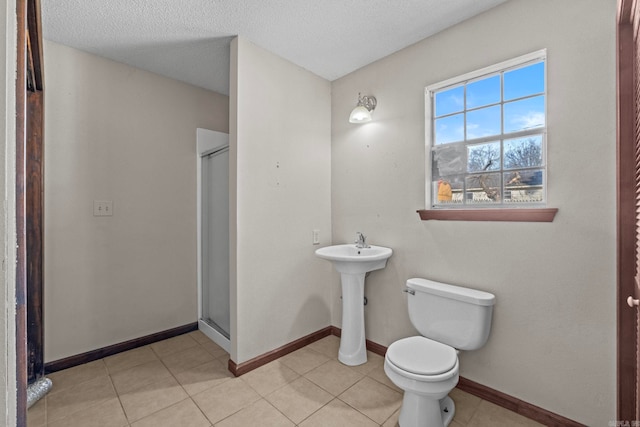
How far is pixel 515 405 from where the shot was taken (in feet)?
5.36

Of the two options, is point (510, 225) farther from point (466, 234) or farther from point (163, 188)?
point (163, 188)

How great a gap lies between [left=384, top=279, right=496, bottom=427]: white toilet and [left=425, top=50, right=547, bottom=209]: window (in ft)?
1.97

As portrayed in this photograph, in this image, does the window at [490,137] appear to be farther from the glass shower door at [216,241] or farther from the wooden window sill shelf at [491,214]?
the glass shower door at [216,241]

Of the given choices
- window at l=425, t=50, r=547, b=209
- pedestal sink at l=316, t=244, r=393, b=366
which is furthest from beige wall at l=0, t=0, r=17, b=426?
window at l=425, t=50, r=547, b=209

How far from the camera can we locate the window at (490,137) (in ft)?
5.34

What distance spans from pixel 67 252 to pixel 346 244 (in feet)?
6.97

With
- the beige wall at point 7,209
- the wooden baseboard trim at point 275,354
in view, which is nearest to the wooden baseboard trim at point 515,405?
the wooden baseboard trim at point 275,354

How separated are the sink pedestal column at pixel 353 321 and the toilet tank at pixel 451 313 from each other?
419 mm

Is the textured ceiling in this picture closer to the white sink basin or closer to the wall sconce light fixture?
the wall sconce light fixture

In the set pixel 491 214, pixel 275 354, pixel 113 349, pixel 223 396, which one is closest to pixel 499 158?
pixel 491 214

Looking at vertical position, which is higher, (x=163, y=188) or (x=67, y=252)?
(x=163, y=188)

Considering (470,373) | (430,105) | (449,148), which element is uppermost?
(430,105)

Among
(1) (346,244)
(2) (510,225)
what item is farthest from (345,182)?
(2) (510,225)

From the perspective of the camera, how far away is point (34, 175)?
6.13 ft
